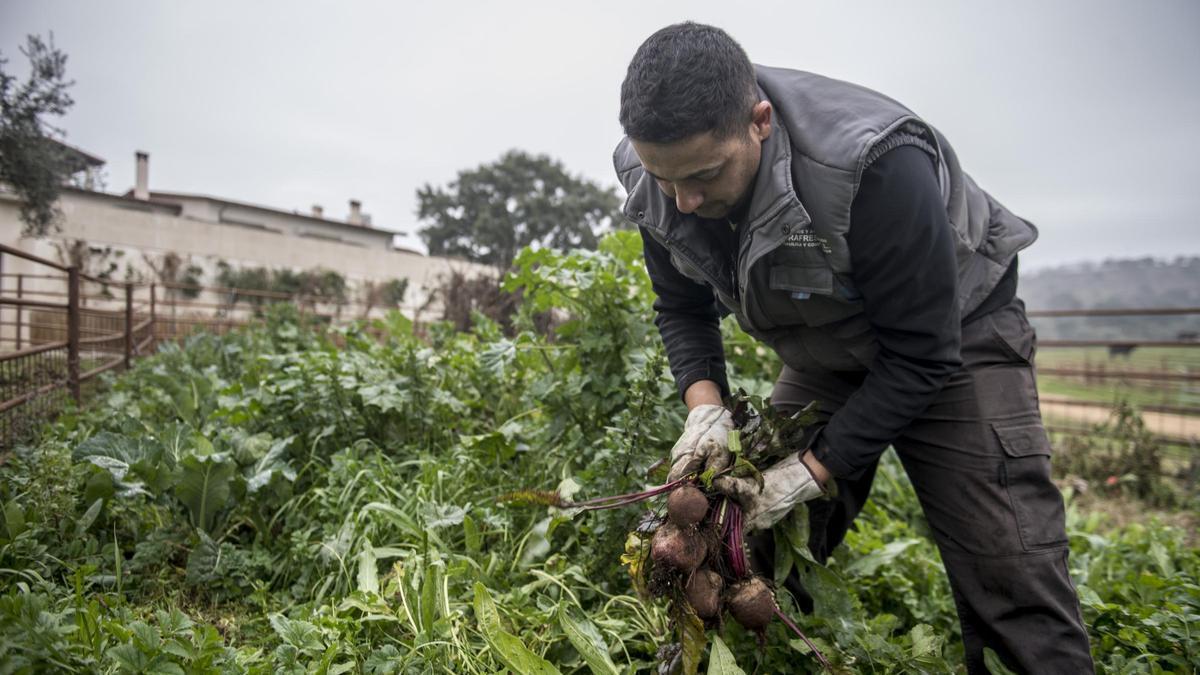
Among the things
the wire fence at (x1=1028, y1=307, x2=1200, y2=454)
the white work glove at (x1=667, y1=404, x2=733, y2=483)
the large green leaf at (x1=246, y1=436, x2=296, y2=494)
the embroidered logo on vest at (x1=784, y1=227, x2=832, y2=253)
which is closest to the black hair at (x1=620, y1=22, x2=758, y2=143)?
the embroidered logo on vest at (x1=784, y1=227, x2=832, y2=253)


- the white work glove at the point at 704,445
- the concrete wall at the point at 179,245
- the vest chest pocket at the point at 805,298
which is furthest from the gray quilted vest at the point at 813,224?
the concrete wall at the point at 179,245

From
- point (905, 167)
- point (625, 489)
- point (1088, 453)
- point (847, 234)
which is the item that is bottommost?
point (1088, 453)

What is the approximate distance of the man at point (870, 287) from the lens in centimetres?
150

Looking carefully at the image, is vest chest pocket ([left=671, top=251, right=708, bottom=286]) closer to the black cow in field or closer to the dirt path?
the dirt path

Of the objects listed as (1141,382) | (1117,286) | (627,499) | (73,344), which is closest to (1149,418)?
(1141,382)

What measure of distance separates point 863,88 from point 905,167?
326 millimetres

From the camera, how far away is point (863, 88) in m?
1.69

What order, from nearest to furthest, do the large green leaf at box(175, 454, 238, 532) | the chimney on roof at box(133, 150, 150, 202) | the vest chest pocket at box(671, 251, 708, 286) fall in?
the vest chest pocket at box(671, 251, 708, 286)
the large green leaf at box(175, 454, 238, 532)
the chimney on roof at box(133, 150, 150, 202)

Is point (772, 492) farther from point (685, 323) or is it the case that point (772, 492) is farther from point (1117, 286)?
point (1117, 286)

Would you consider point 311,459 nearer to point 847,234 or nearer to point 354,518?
point 354,518

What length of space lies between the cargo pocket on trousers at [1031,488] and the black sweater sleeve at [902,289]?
0.34 meters

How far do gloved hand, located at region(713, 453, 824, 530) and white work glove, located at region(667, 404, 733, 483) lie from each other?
0.07 meters

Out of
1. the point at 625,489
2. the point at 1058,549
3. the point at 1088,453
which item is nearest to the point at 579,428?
the point at 625,489

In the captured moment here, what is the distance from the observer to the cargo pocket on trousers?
1.69 m
